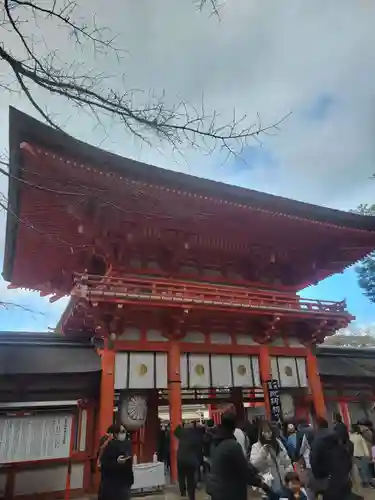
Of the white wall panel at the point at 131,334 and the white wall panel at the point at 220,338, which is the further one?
the white wall panel at the point at 220,338

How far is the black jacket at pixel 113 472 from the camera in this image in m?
4.86

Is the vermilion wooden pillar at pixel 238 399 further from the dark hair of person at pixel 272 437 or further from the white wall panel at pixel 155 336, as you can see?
the dark hair of person at pixel 272 437

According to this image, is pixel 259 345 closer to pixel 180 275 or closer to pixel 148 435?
pixel 180 275

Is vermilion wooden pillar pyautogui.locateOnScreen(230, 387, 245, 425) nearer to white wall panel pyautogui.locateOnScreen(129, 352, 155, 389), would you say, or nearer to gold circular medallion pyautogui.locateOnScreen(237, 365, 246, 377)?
gold circular medallion pyautogui.locateOnScreen(237, 365, 246, 377)

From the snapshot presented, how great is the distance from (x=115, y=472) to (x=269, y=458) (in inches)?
77.9

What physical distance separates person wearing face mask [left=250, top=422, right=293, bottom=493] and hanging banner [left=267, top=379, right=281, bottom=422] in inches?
189

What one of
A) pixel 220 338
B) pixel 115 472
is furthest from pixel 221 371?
pixel 115 472

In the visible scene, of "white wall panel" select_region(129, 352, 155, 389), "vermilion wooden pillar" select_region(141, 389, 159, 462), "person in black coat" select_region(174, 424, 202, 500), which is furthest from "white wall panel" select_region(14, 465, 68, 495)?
"vermilion wooden pillar" select_region(141, 389, 159, 462)

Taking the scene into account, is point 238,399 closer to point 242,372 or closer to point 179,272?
point 242,372

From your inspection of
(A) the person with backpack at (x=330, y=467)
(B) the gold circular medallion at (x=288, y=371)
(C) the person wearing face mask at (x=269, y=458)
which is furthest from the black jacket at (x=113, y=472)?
(B) the gold circular medallion at (x=288, y=371)

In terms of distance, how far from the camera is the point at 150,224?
9766mm

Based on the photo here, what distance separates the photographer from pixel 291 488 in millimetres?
4910

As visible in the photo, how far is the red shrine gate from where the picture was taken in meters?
8.51

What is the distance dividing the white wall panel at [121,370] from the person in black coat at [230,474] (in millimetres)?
5862
